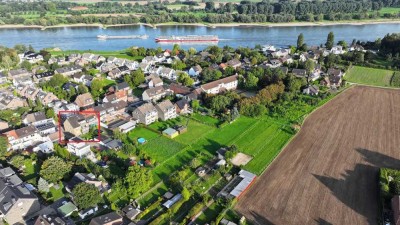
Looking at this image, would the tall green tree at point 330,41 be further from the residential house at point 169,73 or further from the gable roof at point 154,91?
the gable roof at point 154,91

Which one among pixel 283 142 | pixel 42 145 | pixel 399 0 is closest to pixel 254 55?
pixel 283 142

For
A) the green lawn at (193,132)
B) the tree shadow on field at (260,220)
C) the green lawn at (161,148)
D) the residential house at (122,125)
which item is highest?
the residential house at (122,125)

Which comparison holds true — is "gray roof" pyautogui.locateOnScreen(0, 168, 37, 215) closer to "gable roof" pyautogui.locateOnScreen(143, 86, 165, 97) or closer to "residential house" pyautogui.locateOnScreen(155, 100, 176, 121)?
"residential house" pyautogui.locateOnScreen(155, 100, 176, 121)

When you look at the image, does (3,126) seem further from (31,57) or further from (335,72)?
(335,72)

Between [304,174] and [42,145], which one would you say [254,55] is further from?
[42,145]

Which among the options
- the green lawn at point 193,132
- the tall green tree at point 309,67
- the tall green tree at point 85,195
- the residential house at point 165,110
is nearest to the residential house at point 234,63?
the tall green tree at point 309,67

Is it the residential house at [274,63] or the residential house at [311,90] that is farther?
the residential house at [274,63]
